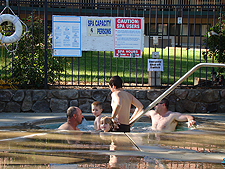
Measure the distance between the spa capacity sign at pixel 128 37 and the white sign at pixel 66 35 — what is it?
3.58 feet

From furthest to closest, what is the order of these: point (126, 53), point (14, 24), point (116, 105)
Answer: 1. point (126, 53)
2. point (14, 24)
3. point (116, 105)

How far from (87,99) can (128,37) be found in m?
2.11

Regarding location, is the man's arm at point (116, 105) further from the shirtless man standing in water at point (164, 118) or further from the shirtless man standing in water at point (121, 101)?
the shirtless man standing in water at point (164, 118)

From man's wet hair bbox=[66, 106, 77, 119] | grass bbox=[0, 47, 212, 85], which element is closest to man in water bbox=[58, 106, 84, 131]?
man's wet hair bbox=[66, 106, 77, 119]

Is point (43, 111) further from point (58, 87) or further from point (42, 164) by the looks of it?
point (42, 164)

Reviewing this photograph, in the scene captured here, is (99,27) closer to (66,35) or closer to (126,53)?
(66,35)

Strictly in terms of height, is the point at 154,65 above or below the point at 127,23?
below

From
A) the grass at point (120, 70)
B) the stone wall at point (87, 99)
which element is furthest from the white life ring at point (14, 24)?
the stone wall at point (87, 99)

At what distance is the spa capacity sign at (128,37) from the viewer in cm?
825

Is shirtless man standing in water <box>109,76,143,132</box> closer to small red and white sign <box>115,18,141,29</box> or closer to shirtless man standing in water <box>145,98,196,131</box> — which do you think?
shirtless man standing in water <box>145,98,196,131</box>

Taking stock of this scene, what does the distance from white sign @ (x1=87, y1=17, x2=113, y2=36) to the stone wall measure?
1.64 meters

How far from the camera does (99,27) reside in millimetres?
8281

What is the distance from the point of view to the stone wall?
7805mm

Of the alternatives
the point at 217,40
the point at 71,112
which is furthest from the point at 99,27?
the point at 71,112
